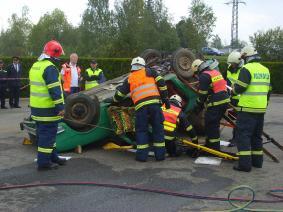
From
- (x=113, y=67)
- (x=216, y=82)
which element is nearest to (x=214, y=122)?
(x=216, y=82)

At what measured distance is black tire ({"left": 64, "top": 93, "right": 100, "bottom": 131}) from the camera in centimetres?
816

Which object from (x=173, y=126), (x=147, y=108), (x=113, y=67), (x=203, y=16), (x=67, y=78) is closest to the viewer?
(x=147, y=108)

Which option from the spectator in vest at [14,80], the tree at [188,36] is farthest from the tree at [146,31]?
the spectator in vest at [14,80]

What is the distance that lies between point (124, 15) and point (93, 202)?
165ft

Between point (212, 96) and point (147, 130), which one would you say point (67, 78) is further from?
point (212, 96)

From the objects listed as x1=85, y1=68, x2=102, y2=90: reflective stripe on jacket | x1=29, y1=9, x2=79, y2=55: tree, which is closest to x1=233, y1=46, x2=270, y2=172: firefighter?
x1=85, y1=68, x2=102, y2=90: reflective stripe on jacket

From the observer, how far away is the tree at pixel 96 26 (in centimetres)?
5644

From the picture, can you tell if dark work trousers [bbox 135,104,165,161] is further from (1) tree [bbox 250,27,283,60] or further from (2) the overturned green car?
(1) tree [bbox 250,27,283,60]

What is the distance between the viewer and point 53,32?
Result: 213 ft

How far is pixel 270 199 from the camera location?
5516 millimetres

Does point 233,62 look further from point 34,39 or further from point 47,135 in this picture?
point 34,39

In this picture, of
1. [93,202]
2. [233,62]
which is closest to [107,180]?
[93,202]

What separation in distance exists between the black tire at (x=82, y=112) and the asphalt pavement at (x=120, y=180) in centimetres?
52

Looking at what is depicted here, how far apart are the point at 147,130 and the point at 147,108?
→ 0.36m
